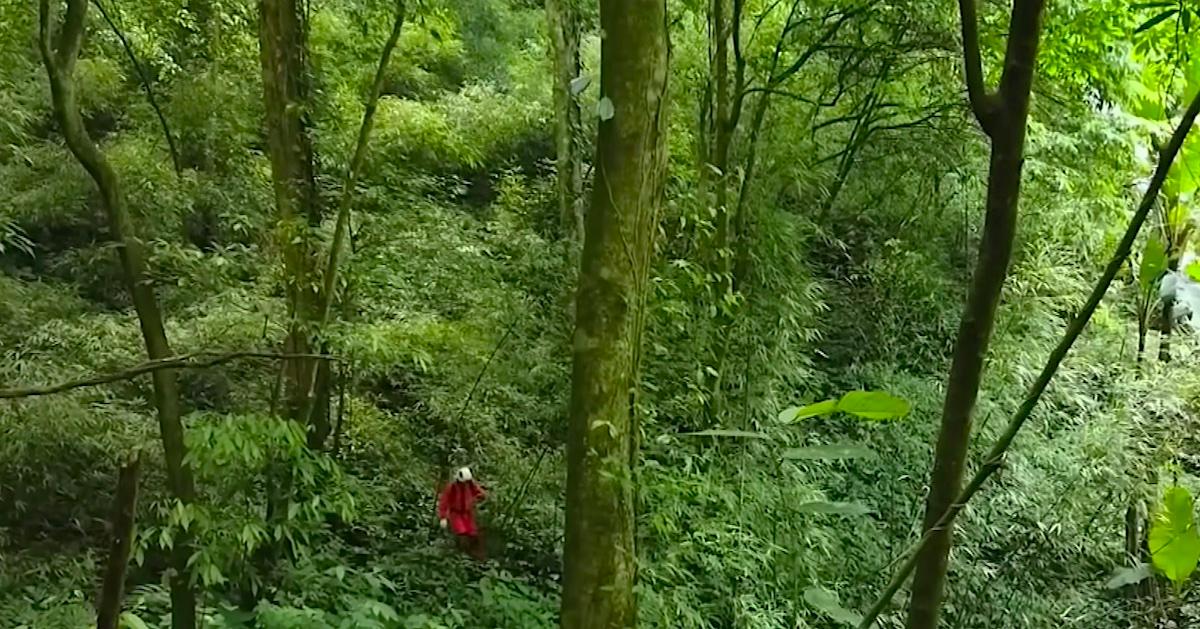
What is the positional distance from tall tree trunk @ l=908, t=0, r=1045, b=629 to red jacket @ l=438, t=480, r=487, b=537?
3.23 metres

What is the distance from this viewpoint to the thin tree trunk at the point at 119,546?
0.58m

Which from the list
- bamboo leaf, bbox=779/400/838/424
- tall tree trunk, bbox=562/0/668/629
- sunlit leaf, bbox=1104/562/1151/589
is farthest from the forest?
bamboo leaf, bbox=779/400/838/424

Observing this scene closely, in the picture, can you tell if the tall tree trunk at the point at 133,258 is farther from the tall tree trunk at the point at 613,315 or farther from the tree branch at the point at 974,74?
the tree branch at the point at 974,74

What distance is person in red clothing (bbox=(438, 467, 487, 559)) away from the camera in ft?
12.7

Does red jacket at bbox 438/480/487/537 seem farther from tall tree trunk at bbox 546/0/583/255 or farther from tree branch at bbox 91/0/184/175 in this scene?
tree branch at bbox 91/0/184/175

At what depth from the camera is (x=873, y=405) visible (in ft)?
2.07

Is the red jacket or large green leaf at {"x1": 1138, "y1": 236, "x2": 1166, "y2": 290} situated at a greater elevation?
large green leaf at {"x1": 1138, "y1": 236, "x2": 1166, "y2": 290}

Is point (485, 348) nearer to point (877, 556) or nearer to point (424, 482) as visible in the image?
point (424, 482)

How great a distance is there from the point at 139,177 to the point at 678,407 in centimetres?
322

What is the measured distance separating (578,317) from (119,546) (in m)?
1.79

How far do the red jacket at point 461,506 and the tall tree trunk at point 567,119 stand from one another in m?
1.07

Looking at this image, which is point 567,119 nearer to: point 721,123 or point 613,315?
point 721,123

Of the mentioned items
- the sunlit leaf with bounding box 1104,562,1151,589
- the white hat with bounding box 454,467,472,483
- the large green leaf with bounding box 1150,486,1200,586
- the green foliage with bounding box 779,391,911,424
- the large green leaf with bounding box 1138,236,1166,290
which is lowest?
the white hat with bounding box 454,467,472,483

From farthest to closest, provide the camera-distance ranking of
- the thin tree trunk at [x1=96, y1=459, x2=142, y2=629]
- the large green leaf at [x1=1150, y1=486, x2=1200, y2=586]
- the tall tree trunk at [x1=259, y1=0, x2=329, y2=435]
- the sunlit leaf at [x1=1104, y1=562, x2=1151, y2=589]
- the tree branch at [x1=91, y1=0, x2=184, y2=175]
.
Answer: the tree branch at [x1=91, y1=0, x2=184, y2=175] → the tall tree trunk at [x1=259, y1=0, x2=329, y2=435] → the sunlit leaf at [x1=1104, y1=562, x2=1151, y2=589] → the large green leaf at [x1=1150, y1=486, x2=1200, y2=586] → the thin tree trunk at [x1=96, y1=459, x2=142, y2=629]
